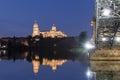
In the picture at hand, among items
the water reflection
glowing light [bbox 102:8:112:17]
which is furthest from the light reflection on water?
glowing light [bbox 102:8:112:17]

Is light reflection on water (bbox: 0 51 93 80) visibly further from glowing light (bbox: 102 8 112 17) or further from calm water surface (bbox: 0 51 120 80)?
glowing light (bbox: 102 8 112 17)

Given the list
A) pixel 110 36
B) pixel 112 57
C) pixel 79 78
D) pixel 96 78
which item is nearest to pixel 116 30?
pixel 110 36

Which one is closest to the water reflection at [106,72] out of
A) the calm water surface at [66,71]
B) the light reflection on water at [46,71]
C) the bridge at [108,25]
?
the calm water surface at [66,71]

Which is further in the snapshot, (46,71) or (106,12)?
(106,12)

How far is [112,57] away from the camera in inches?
2459

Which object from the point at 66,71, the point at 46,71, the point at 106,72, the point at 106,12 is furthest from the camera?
the point at 106,12

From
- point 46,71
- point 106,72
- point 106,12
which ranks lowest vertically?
point 46,71

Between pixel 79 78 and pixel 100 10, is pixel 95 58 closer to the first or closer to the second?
pixel 100 10

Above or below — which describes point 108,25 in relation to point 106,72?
above

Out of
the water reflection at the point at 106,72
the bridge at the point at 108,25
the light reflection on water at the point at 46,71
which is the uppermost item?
the bridge at the point at 108,25

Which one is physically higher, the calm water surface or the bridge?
the bridge

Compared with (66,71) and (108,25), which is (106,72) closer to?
(66,71)

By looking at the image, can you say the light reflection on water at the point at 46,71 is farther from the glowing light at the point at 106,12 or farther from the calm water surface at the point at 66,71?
the glowing light at the point at 106,12

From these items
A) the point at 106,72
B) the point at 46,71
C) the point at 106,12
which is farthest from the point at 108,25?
the point at 106,72
